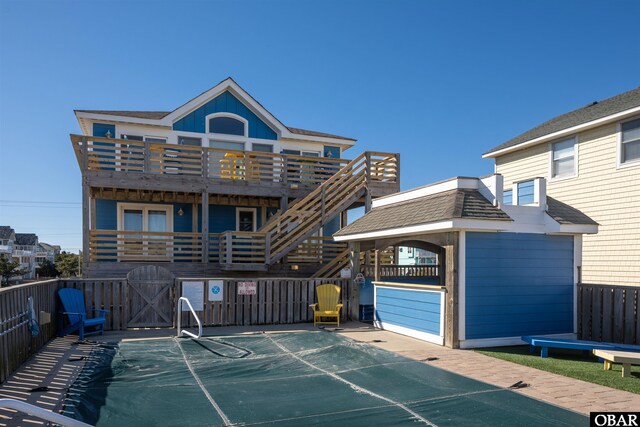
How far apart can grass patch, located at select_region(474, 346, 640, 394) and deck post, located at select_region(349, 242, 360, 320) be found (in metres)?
4.85

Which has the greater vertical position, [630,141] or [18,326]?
[630,141]

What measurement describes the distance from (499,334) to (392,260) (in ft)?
37.5

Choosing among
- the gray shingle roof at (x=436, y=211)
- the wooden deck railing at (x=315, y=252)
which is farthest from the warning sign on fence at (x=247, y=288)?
the wooden deck railing at (x=315, y=252)

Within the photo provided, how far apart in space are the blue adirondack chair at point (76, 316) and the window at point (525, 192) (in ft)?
48.5

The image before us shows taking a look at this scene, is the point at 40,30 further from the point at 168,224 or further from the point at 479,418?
the point at 479,418

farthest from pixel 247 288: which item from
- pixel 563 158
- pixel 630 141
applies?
pixel 630 141

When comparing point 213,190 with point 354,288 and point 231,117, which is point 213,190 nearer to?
Result: point 231,117

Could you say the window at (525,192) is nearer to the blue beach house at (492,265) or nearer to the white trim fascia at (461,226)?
the blue beach house at (492,265)

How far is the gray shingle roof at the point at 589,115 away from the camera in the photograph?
48.0ft

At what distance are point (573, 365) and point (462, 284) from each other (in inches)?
97.4

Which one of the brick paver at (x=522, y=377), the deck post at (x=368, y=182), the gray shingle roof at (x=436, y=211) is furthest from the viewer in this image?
the deck post at (x=368, y=182)

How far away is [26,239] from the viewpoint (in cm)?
8994

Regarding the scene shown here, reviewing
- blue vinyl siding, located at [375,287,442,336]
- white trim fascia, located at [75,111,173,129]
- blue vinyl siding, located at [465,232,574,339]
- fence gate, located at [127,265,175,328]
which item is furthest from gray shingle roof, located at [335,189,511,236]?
white trim fascia, located at [75,111,173,129]

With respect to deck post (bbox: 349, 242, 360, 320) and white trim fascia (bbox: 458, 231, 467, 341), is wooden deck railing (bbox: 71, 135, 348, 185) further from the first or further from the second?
white trim fascia (bbox: 458, 231, 467, 341)
